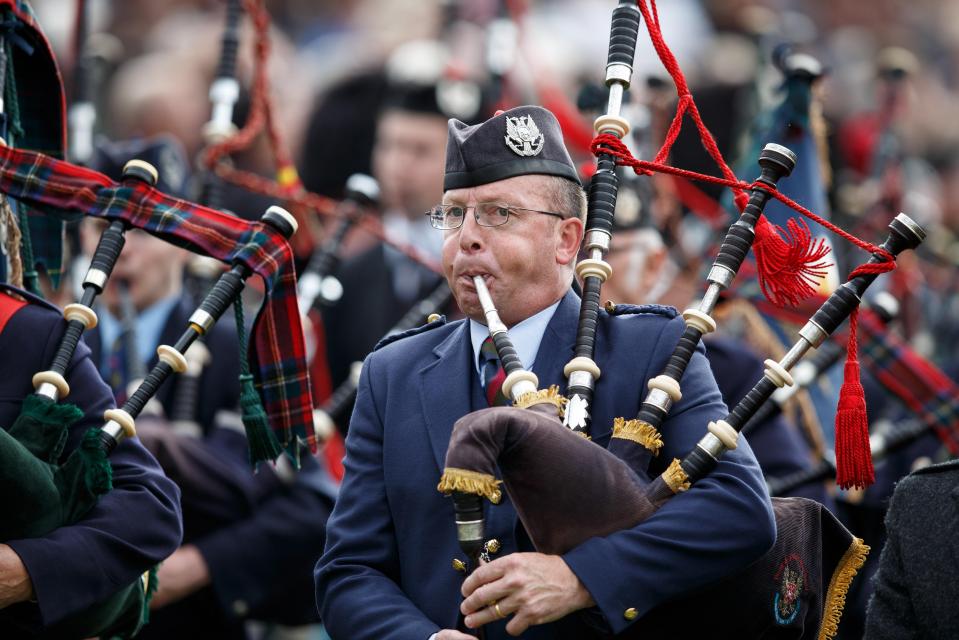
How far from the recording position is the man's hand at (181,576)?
20.3ft

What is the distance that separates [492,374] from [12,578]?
129cm

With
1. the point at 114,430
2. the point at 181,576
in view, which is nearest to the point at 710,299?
the point at 114,430

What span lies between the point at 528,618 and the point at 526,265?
95 cm

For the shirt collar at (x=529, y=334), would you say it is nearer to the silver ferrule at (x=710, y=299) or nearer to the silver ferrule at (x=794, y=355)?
the silver ferrule at (x=710, y=299)

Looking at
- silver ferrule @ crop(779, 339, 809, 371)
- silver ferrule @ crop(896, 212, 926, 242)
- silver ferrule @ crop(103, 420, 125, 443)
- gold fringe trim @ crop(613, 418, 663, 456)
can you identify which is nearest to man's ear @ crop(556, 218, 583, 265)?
gold fringe trim @ crop(613, 418, 663, 456)

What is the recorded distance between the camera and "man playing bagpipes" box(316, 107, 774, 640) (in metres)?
3.85

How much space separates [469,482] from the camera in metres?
3.57

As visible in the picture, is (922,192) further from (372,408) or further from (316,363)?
(372,408)

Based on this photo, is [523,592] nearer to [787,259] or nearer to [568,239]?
[568,239]

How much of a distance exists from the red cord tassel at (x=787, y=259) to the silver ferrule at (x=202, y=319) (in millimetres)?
1457

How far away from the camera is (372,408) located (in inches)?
170

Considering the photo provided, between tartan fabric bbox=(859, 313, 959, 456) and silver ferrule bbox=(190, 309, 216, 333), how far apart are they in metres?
3.06

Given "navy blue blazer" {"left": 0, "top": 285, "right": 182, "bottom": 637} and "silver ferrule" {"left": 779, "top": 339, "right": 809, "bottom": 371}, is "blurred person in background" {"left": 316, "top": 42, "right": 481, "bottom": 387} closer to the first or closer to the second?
"navy blue blazer" {"left": 0, "top": 285, "right": 182, "bottom": 637}

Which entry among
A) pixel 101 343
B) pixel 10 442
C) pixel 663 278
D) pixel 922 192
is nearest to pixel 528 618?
pixel 10 442
